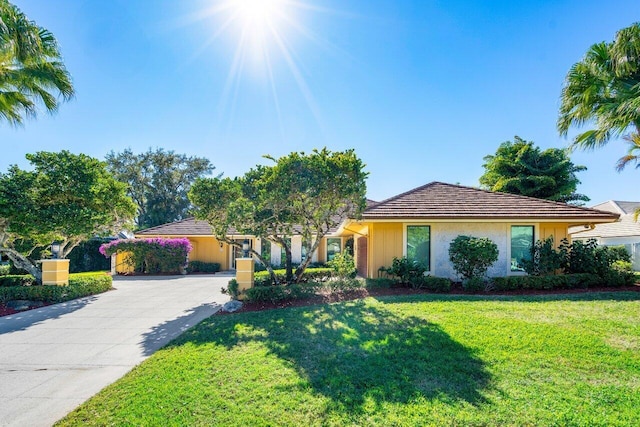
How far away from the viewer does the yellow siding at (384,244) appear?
38.8ft

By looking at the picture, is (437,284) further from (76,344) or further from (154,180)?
(154,180)

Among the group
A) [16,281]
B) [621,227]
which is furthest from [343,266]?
[621,227]

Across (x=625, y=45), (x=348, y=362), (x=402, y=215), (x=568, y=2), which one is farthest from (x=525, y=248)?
(x=348, y=362)

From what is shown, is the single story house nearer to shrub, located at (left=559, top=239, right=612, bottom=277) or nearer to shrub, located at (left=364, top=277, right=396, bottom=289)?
shrub, located at (left=559, top=239, right=612, bottom=277)

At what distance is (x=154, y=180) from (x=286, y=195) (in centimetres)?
3306

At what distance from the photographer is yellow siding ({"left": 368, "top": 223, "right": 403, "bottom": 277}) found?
11836mm

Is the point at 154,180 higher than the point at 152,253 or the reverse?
higher

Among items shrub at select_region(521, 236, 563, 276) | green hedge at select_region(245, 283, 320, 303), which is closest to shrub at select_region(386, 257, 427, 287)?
green hedge at select_region(245, 283, 320, 303)

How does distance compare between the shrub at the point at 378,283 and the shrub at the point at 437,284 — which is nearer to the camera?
the shrub at the point at 437,284

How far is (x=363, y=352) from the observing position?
200 inches

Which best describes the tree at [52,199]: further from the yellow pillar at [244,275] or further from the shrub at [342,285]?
the shrub at [342,285]

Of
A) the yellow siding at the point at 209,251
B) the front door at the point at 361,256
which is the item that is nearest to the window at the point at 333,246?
the front door at the point at 361,256

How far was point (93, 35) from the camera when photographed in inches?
382

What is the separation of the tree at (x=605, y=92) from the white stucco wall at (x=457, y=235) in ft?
13.5
